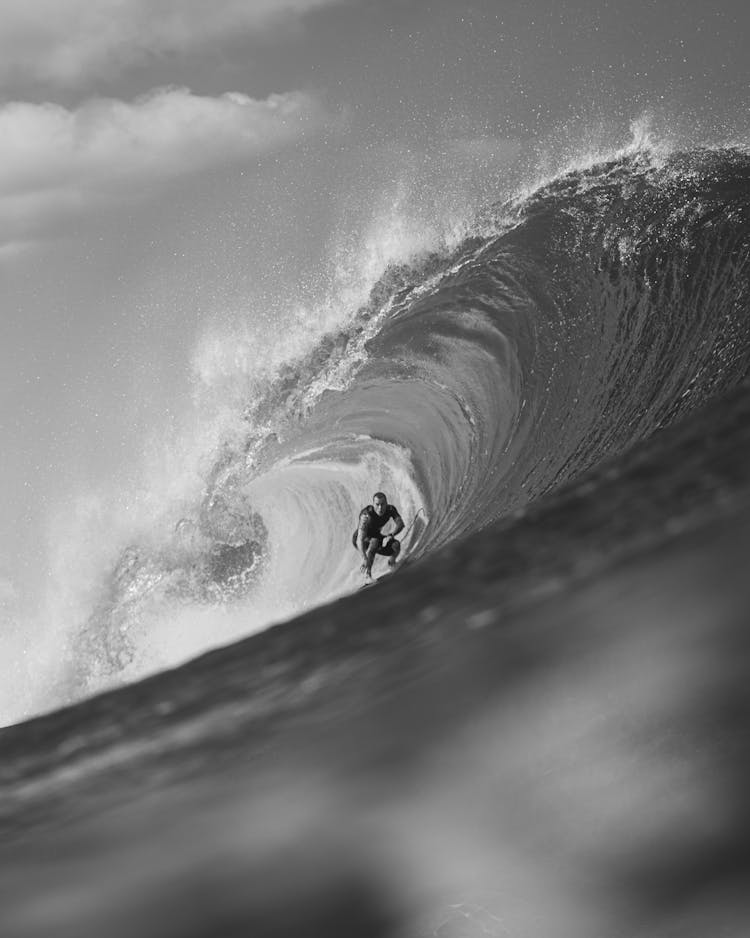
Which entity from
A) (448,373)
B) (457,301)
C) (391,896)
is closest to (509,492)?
(448,373)

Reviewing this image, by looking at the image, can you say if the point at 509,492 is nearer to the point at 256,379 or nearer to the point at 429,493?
the point at 429,493

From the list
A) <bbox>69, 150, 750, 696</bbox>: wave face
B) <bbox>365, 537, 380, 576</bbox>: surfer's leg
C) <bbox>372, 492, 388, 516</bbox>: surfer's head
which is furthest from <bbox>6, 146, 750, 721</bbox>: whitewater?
<bbox>365, 537, 380, 576</bbox>: surfer's leg

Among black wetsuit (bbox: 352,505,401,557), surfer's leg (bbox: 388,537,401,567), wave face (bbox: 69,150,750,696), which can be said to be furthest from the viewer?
wave face (bbox: 69,150,750,696)

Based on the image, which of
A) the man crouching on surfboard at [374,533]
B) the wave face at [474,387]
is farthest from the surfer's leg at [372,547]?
the wave face at [474,387]

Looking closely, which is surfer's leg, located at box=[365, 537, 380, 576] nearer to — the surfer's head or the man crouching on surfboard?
the man crouching on surfboard

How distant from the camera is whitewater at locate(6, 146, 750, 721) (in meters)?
10.6

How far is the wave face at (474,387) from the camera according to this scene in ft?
34.6

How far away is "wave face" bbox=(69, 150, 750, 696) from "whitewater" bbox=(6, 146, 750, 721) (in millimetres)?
25

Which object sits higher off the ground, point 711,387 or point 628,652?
point 711,387

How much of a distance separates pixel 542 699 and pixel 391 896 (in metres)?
0.25

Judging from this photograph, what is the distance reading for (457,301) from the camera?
13000 mm

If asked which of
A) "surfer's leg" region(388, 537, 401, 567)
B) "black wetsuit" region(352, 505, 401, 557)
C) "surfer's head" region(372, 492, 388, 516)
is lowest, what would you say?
"surfer's leg" region(388, 537, 401, 567)

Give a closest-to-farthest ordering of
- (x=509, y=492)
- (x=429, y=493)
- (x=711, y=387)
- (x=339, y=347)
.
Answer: (x=711, y=387) → (x=509, y=492) → (x=429, y=493) → (x=339, y=347)

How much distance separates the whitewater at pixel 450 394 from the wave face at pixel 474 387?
3 cm
